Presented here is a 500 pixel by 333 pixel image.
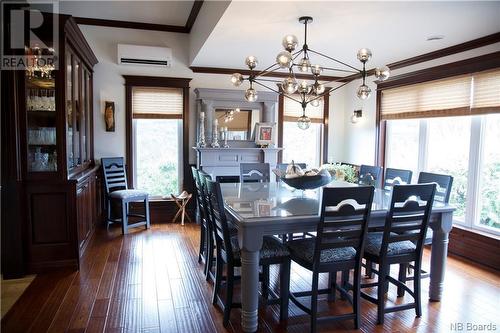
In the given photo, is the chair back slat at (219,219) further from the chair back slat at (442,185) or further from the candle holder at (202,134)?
the candle holder at (202,134)

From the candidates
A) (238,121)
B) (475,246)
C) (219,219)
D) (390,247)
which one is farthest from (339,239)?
(238,121)

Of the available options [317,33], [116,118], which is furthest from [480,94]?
[116,118]

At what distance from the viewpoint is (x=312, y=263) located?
95.4 inches

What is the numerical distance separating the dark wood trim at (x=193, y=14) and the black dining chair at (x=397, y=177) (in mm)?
3027

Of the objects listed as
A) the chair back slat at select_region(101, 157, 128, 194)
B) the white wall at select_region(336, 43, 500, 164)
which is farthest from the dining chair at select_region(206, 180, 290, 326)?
the white wall at select_region(336, 43, 500, 164)

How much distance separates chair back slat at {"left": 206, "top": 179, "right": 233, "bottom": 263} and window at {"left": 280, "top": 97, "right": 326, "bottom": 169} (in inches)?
138

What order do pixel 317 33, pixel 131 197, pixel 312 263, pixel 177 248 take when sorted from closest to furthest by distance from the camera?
1. pixel 312 263
2. pixel 317 33
3. pixel 177 248
4. pixel 131 197

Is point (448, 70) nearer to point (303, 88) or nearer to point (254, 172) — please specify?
point (303, 88)

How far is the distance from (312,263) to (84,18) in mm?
4738

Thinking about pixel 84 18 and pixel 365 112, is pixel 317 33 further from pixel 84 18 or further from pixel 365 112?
pixel 84 18

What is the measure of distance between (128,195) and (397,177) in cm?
344

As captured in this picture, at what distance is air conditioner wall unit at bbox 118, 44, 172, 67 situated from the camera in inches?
198

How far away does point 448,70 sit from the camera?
4242mm

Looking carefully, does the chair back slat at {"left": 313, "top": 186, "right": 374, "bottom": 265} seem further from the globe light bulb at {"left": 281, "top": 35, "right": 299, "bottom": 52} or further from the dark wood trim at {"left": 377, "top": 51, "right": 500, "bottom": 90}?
the dark wood trim at {"left": 377, "top": 51, "right": 500, "bottom": 90}
